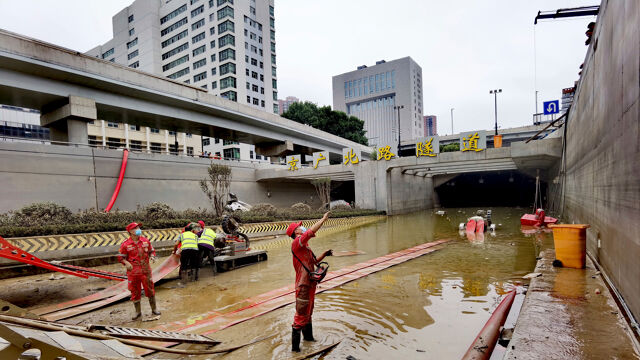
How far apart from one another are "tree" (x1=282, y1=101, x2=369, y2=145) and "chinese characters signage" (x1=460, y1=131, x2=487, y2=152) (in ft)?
94.8

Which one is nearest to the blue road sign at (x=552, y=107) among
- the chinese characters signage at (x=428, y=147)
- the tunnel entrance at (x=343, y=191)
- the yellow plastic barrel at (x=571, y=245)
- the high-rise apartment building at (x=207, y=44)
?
the chinese characters signage at (x=428, y=147)

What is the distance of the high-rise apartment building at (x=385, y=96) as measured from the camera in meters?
91.2

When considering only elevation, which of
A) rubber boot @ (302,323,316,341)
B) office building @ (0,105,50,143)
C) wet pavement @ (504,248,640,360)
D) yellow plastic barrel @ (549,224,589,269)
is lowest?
rubber boot @ (302,323,316,341)

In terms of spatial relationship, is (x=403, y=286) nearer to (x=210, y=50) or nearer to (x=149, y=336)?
(x=149, y=336)

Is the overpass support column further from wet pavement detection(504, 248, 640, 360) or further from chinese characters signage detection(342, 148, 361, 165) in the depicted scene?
wet pavement detection(504, 248, 640, 360)

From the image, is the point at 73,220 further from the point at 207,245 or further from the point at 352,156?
the point at 352,156

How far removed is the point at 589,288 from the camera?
5.55 meters

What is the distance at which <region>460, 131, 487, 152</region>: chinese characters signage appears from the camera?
21438 mm

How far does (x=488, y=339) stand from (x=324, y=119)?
46442mm

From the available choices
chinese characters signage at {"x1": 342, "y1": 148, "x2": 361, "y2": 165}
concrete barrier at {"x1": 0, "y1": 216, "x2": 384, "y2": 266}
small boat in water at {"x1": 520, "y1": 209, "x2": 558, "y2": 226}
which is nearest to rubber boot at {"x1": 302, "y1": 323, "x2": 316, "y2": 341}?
concrete barrier at {"x1": 0, "y1": 216, "x2": 384, "y2": 266}

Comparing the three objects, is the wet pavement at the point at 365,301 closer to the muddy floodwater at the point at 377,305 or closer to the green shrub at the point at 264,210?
the muddy floodwater at the point at 377,305

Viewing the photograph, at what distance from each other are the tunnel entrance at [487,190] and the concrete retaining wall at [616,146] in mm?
33253

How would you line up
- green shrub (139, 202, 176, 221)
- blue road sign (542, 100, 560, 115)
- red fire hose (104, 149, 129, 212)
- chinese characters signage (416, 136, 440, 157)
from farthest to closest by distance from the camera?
1. blue road sign (542, 100, 560, 115)
2. chinese characters signage (416, 136, 440, 157)
3. red fire hose (104, 149, 129, 212)
4. green shrub (139, 202, 176, 221)

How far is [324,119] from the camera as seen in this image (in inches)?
1932
